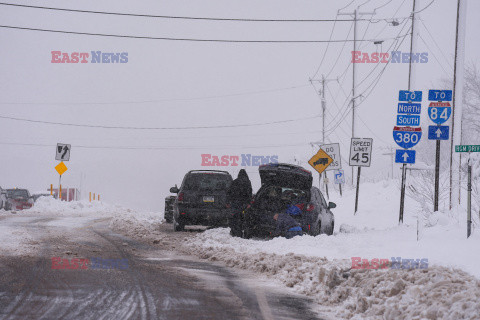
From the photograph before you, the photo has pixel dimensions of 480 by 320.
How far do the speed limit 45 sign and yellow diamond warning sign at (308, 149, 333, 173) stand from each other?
5.74 m

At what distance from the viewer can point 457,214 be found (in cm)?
1675

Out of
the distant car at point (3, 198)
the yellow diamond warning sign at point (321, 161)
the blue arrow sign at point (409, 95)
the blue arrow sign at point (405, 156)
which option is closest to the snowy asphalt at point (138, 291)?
the blue arrow sign at point (405, 156)

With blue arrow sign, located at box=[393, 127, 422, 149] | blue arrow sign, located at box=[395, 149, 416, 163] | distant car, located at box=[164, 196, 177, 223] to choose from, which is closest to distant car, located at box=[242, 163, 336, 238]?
blue arrow sign, located at box=[395, 149, 416, 163]

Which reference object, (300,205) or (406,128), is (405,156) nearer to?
(406,128)

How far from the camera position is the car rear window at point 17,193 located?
127 feet

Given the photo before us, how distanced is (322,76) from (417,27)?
87.8 feet

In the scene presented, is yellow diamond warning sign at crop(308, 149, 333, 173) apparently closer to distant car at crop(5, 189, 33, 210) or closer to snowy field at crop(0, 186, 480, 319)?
snowy field at crop(0, 186, 480, 319)

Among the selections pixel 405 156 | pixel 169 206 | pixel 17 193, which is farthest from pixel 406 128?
pixel 17 193

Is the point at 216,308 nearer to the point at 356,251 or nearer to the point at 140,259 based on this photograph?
the point at 356,251

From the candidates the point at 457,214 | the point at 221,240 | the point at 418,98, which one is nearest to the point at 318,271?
the point at 221,240

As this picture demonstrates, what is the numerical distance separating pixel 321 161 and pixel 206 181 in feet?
42.0

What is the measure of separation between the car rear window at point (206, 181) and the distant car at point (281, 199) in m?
4.38

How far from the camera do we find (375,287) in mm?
7340

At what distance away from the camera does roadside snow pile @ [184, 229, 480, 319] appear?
5883mm
